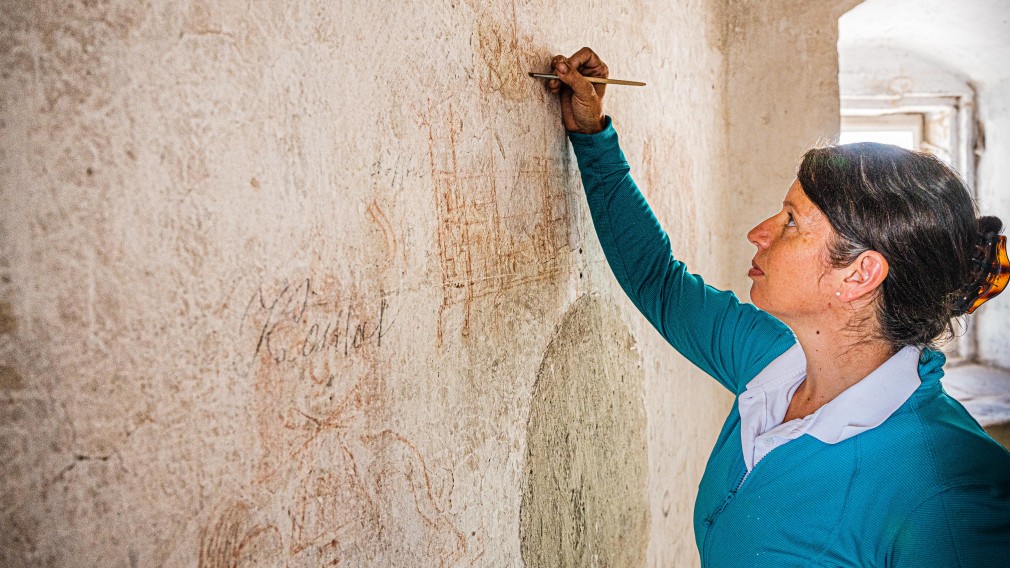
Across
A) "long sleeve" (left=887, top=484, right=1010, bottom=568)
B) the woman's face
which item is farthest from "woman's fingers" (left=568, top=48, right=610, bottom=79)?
"long sleeve" (left=887, top=484, right=1010, bottom=568)

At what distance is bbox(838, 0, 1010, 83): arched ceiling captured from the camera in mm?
4625

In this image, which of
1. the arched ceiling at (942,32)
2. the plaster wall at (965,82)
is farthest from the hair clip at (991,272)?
the plaster wall at (965,82)

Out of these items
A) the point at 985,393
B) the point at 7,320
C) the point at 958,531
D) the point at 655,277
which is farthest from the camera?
the point at 985,393

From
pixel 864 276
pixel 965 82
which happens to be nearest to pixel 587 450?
pixel 864 276

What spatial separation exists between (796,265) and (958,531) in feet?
1.89

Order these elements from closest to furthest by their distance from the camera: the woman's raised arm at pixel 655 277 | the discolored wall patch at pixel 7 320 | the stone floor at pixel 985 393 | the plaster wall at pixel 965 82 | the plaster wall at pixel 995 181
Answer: the discolored wall patch at pixel 7 320
the woman's raised arm at pixel 655 277
the stone floor at pixel 985 393
the plaster wall at pixel 965 82
the plaster wall at pixel 995 181

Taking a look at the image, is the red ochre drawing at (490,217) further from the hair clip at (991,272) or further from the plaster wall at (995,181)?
the plaster wall at (995,181)

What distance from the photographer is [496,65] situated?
Answer: 1.52 metres

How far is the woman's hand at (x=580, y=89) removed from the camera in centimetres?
166

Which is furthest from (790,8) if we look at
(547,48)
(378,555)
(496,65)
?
(378,555)

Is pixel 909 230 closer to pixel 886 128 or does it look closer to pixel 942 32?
pixel 942 32

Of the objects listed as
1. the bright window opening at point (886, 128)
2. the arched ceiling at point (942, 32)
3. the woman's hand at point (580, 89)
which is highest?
the arched ceiling at point (942, 32)

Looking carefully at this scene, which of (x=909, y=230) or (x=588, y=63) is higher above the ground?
(x=588, y=63)

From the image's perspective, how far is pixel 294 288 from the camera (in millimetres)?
1021
